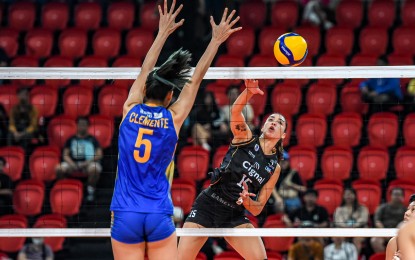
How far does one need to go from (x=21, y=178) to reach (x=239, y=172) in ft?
19.2

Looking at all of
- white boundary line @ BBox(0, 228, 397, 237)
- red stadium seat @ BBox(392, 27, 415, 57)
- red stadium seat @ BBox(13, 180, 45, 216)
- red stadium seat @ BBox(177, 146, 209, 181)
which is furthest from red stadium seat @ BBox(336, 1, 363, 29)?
white boundary line @ BBox(0, 228, 397, 237)

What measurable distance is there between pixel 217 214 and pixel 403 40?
27.9 ft

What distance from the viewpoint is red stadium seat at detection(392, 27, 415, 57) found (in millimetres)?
16359

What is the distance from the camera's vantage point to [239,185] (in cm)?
915

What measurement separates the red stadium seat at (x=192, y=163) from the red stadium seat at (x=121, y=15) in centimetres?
476

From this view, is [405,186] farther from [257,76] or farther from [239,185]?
[257,76]

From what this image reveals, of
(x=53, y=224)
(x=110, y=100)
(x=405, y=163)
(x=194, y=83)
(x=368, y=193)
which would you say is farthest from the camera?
(x=110, y=100)

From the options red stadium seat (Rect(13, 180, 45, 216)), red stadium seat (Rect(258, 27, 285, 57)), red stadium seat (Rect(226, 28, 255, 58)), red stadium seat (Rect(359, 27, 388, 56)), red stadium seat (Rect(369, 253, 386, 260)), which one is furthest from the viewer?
red stadium seat (Rect(226, 28, 255, 58))

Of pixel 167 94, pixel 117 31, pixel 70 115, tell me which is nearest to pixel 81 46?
pixel 117 31

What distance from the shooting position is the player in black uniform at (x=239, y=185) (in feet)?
29.9

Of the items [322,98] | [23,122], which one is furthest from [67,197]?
[322,98]

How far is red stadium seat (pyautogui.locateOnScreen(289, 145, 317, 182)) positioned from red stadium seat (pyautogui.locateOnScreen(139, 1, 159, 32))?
486 centimetres

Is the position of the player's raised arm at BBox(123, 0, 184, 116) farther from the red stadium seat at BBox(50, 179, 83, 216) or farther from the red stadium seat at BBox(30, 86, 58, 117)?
the red stadium seat at BBox(30, 86, 58, 117)

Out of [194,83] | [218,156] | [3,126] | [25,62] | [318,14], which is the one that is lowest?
[218,156]
